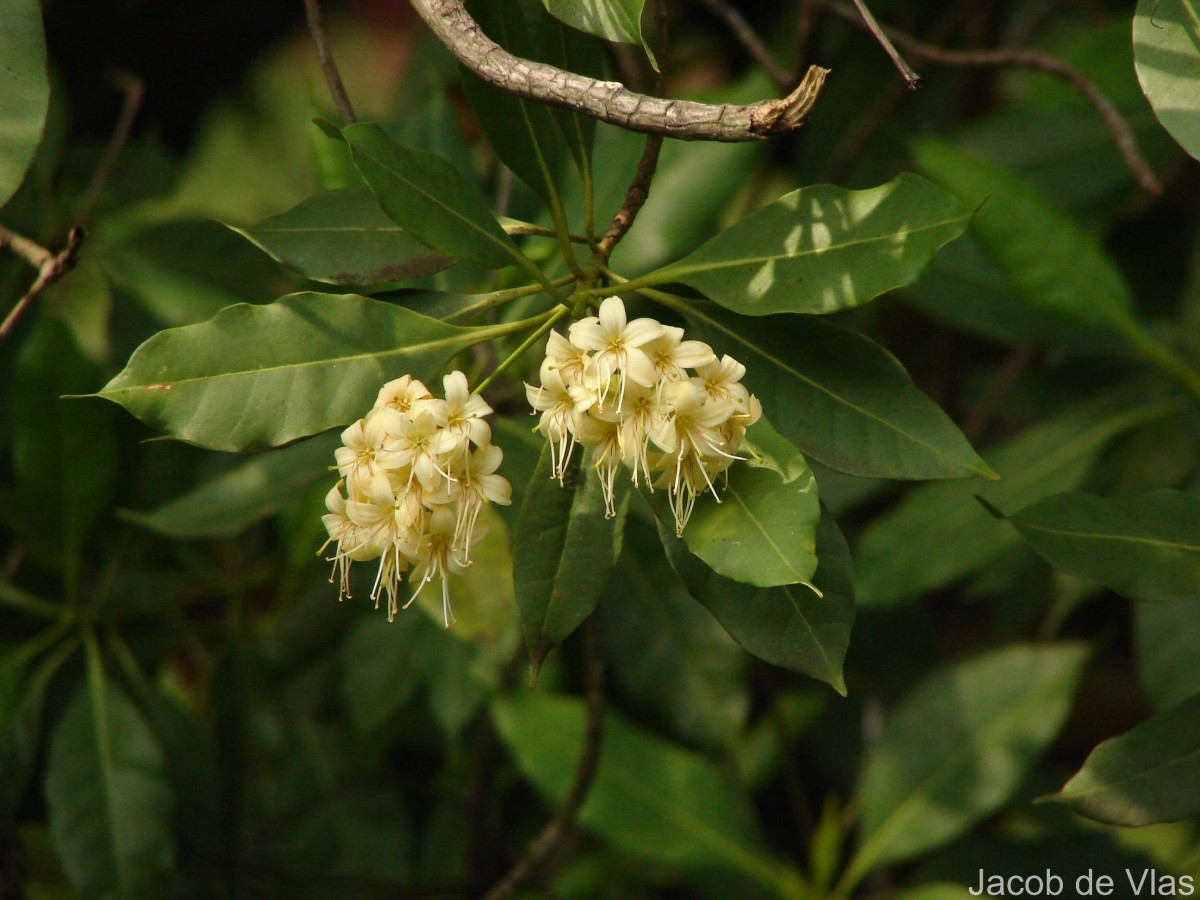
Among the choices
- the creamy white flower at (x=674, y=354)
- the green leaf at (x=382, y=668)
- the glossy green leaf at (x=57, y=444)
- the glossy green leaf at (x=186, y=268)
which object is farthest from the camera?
the glossy green leaf at (x=186, y=268)

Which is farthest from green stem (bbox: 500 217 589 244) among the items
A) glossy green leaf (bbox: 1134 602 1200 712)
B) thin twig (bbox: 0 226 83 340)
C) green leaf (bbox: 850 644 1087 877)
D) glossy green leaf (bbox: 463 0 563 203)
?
green leaf (bbox: 850 644 1087 877)

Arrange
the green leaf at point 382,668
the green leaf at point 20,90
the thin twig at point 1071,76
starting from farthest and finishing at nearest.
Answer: the green leaf at point 382,668, the thin twig at point 1071,76, the green leaf at point 20,90

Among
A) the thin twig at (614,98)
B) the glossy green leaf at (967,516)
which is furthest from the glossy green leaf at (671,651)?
the thin twig at (614,98)

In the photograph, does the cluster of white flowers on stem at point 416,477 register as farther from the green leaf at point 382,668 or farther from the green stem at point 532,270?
the green leaf at point 382,668

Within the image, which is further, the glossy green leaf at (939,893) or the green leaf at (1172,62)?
the glossy green leaf at (939,893)

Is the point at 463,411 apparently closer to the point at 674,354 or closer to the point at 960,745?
the point at 674,354

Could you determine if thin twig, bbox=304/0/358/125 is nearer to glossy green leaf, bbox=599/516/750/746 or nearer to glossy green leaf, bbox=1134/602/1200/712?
glossy green leaf, bbox=599/516/750/746

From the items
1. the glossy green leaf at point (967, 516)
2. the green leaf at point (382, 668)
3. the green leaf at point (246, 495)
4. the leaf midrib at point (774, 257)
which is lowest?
the green leaf at point (382, 668)
